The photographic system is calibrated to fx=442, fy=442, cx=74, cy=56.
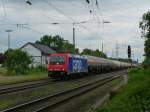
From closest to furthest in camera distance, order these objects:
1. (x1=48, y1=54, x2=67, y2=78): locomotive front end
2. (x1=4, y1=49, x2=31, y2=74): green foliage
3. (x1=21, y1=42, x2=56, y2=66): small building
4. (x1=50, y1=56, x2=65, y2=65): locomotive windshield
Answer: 1. (x1=48, y1=54, x2=67, y2=78): locomotive front end
2. (x1=50, y1=56, x2=65, y2=65): locomotive windshield
3. (x1=4, y1=49, x2=31, y2=74): green foliage
4. (x1=21, y1=42, x2=56, y2=66): small building

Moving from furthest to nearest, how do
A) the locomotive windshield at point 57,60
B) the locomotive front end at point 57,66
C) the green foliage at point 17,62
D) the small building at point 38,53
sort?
the small building at point 38,53 → the green foliage at point 17,62 → the locomotive windshield at point 57,60 → the locomotive front end at point 57,66

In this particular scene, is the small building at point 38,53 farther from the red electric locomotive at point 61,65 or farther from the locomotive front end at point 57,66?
the locomotive front end at point 57,66

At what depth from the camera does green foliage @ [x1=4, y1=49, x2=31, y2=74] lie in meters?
57.2

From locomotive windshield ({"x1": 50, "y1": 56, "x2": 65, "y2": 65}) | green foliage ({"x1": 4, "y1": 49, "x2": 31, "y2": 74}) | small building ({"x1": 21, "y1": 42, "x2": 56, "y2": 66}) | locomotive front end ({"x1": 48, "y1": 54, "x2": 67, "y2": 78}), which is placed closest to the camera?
locomotive front end ({"x1": 48, "y1": 54, "x2": 67, "y2": 78})

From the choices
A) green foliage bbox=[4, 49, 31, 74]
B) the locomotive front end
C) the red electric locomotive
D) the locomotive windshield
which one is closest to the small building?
green foliage bbox=[4, 49, 31, 74]

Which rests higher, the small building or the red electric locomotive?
the small building

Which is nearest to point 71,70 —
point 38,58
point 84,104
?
point 84,104

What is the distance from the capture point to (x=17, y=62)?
58.3 m

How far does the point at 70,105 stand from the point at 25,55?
40.7 meters

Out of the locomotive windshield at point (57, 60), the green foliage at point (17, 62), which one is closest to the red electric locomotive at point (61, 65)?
the locomotive windshield at point (57, 60)

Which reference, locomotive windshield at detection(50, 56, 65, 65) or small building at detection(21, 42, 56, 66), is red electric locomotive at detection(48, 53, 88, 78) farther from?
small building at detection(21, 42, 56, 66)

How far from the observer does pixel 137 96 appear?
19.1 m

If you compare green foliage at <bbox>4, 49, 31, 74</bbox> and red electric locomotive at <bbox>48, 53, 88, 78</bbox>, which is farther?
green foliage at <bbox>4, 49, 31, 74</bbox>

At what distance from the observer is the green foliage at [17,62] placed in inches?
2250
